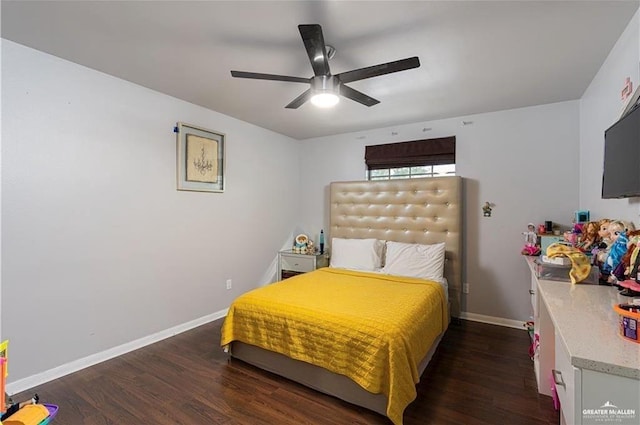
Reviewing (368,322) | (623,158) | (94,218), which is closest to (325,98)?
(368,322)

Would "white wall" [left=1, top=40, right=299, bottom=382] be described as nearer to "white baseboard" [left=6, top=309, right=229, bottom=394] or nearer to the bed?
"white baseboard" [left=6, top=309, right=229, bottom=394]

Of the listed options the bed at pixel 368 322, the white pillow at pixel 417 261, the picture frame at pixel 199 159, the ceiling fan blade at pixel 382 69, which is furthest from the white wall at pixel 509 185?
the picture frame at pixel 199 159

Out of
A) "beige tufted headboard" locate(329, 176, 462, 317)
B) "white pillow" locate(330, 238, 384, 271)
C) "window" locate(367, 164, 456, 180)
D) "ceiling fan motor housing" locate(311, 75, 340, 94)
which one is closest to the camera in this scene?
"ceiling fan motor housing" locate(311, 75, 340, 94)

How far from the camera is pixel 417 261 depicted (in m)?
3.20

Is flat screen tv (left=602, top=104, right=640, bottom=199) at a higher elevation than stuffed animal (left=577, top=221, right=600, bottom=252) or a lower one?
higher

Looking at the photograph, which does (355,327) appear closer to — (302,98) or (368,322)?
(368,322)

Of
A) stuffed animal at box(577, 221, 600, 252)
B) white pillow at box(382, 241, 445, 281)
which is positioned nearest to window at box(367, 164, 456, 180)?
white pillow at box(382, 241, 445, 281)

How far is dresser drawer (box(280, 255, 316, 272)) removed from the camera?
405 centimetres

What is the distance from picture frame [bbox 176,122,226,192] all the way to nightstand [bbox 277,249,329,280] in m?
1.36

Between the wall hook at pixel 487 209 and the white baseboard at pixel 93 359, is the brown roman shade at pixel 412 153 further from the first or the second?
the white baseboard at pixel 93 359

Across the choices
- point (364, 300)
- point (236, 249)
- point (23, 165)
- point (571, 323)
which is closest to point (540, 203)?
point (364, 300)

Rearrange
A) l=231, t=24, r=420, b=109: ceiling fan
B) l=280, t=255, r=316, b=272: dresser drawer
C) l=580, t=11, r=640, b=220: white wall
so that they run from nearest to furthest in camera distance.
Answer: l=231, t=24, r=420, b=109: ceiling fan, l=580, t=11, r=640, b=220: white wall, l=280, t=255, r=316, b=272: dresser drawer

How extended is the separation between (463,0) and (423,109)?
5.66 feet

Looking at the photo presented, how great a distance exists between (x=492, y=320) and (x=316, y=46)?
337 centimetres
